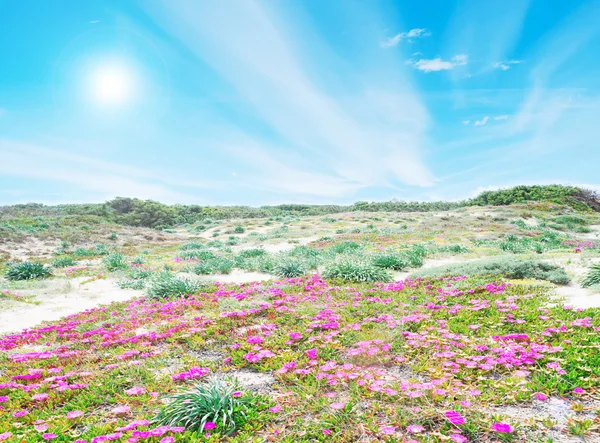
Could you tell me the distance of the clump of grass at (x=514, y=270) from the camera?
35.1 feet

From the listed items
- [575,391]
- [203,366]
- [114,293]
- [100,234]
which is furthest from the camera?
[100,234]

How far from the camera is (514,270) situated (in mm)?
11312

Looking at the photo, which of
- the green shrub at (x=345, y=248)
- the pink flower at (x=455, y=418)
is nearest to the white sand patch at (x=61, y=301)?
the pink flower at (x=455, y=418)

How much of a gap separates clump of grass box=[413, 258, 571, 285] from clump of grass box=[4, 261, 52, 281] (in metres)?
16.9

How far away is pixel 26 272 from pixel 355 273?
1526cm

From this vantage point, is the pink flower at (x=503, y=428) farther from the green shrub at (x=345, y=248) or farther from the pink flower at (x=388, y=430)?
the green shrub at (x=345, y=248)

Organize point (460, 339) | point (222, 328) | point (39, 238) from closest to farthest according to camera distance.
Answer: point (460, 339)
point (222, 328)
point (39, 238)

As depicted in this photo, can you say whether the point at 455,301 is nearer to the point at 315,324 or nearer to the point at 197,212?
the point at 315,324

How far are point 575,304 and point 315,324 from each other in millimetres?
6104

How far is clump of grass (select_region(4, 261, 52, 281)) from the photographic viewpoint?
16.7 m

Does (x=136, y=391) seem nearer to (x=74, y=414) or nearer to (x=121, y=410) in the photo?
(x=121, y=410)

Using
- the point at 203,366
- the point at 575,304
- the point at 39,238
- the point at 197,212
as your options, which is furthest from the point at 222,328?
the point at 197,212

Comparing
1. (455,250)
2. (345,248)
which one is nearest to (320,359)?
(455,250)

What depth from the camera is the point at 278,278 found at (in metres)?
14.2
